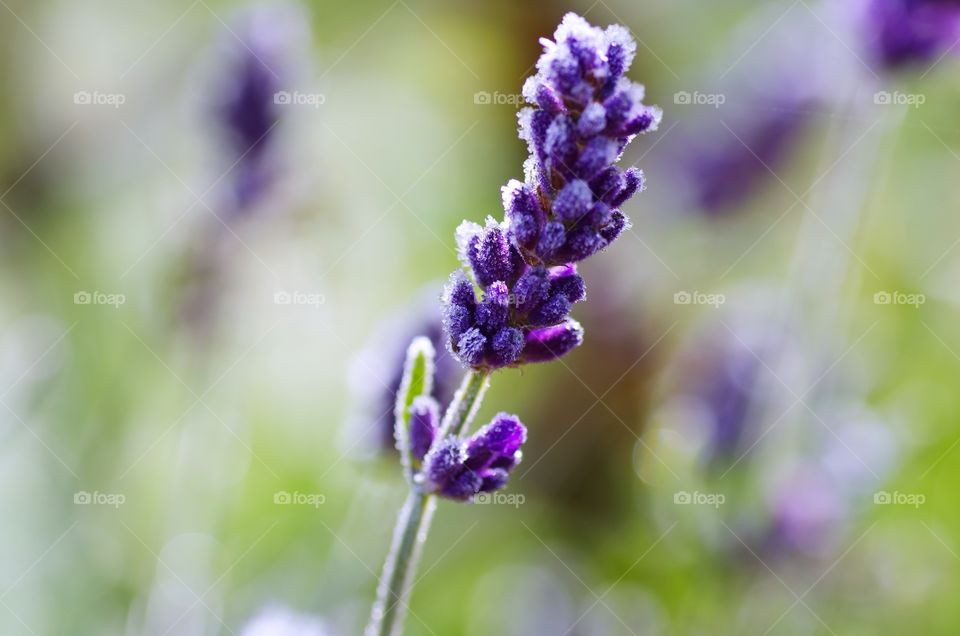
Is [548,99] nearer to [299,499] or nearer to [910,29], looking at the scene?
[910,29]

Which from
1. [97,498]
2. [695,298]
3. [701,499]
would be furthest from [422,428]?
[695,298]

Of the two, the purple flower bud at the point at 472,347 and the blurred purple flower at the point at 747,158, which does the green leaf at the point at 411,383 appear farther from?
the blurred purple flower at the point at 747,158

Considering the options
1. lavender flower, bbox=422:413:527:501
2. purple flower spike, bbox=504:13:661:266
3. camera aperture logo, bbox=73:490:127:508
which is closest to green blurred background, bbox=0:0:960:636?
camera aperture logo, bbox=73:490:127:508

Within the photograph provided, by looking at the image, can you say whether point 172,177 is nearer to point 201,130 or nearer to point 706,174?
point 201,130

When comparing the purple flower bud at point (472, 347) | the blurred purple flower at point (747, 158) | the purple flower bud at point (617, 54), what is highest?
the blurred purple flower at point (747, 158)

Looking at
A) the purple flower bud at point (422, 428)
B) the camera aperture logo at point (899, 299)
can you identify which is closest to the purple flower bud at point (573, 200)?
the purple flower bud at point (422, 428)

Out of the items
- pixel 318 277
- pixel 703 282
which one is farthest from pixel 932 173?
pixel 318 277
